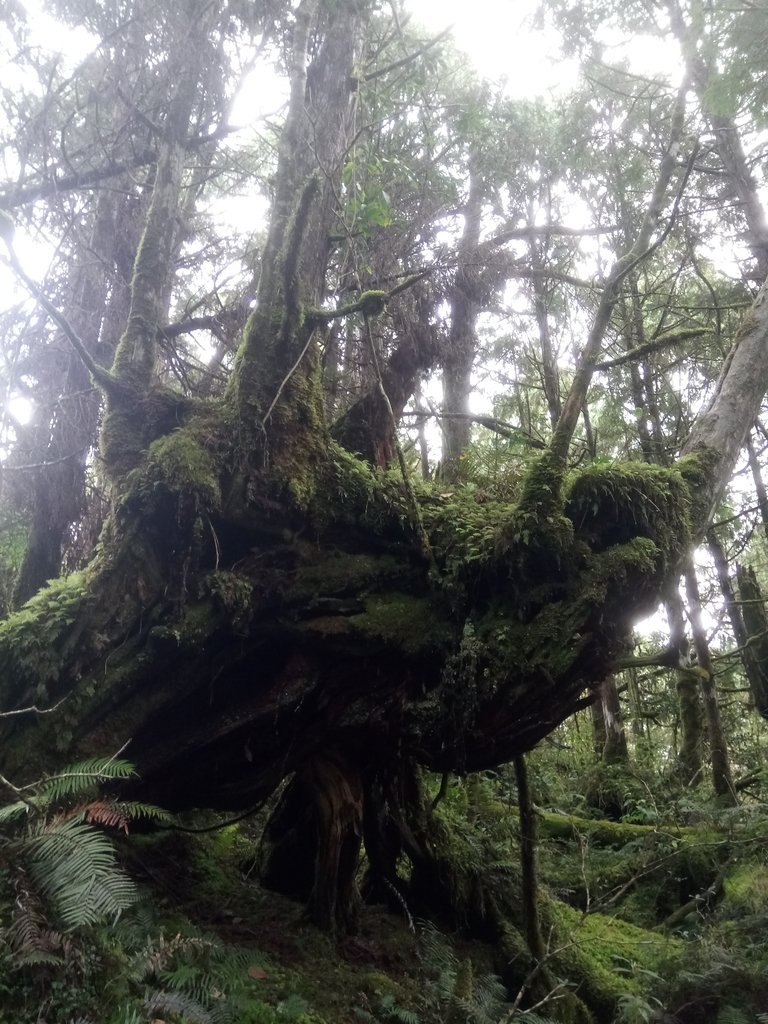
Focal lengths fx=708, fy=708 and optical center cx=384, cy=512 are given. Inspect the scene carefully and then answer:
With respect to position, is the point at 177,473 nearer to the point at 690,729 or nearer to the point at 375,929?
the point at 375,929

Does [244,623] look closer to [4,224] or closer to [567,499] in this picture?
[567,499]

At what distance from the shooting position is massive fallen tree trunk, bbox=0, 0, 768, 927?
14.7 ft

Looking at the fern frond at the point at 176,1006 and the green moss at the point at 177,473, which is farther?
the green moss at the point at 177,473

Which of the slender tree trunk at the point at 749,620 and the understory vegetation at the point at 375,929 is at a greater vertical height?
the slender tree trunk at the point at 749,620

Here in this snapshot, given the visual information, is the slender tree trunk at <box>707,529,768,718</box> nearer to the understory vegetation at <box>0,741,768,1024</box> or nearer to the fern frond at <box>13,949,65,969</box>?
the understory vegetation at <box>0,741,768,1024</box>

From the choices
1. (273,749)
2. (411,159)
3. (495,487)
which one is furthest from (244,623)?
(411,159)

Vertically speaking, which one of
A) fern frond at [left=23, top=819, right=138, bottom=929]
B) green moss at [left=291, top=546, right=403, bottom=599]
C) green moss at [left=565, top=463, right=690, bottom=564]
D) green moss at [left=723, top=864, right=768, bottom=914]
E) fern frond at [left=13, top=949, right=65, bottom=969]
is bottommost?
green moss at [left=723, top=864, right=768, bottom=914]

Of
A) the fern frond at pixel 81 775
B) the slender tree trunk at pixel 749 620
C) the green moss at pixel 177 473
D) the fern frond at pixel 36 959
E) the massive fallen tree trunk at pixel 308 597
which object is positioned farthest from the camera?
the slender tree trunk at pixel 749 620

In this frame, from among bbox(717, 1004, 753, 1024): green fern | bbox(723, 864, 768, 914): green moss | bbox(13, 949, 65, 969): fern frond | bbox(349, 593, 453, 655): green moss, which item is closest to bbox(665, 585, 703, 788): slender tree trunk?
bbox(723, 864, 768, 914): green moss

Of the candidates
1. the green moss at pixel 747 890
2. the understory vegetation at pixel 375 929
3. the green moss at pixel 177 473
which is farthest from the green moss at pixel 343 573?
the green moss at pixel 747 890

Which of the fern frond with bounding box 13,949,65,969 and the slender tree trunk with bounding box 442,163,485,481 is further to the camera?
the slender tree trunk with bounding box 442,163,485,481

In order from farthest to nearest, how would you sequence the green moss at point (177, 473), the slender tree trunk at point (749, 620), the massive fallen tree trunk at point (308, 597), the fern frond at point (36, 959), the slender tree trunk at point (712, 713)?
the slender tree trunk at point (749, 620) → the slender tree trunk at point (712, 713) → the green moss at point (177, 473) → the massive fallen tree trunk at point (308, 597) → the fern frond at point (36, 959)

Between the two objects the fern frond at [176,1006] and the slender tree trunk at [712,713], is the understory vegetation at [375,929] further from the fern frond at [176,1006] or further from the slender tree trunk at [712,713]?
the slender tree trunk at [712,713]

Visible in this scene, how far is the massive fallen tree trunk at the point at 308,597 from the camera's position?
14.7ft
